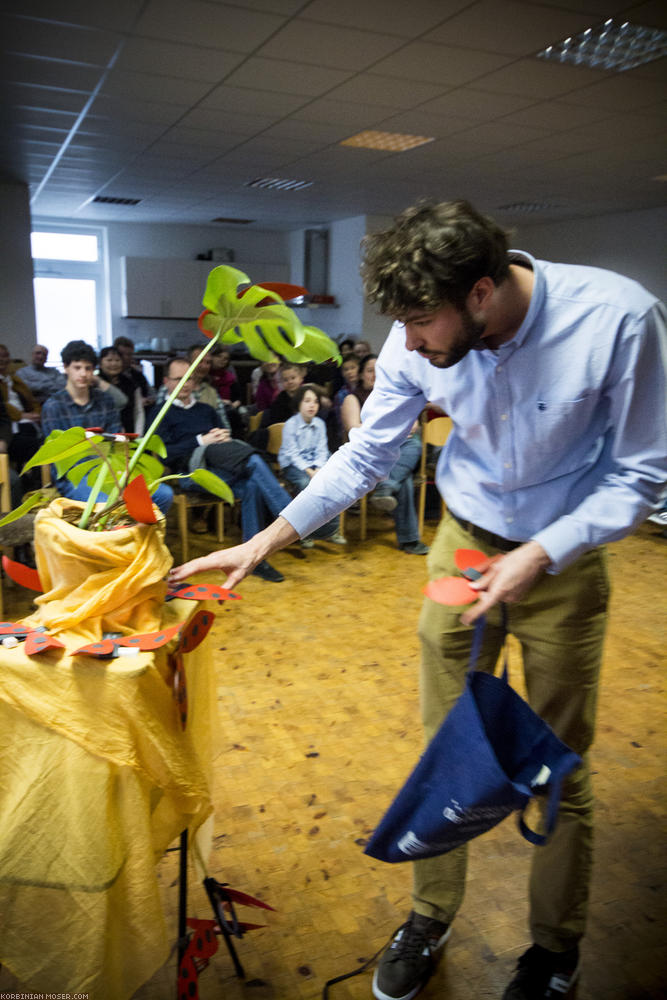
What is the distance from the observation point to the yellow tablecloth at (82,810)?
3.73 feet

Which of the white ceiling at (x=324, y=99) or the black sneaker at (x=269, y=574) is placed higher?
the white ceiling at (x=324, y=99)

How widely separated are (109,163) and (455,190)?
3609mm

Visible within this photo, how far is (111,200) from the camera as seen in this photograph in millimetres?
9133

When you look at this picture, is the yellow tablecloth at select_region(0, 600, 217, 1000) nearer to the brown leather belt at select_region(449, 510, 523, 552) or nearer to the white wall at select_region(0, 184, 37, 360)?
the brown leather belt at select_region(449, 510, 523, 552)

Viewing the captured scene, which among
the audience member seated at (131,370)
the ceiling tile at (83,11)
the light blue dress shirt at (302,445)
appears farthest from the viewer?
the audience member seated at (131,370)

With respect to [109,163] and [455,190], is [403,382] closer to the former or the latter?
[109,163]

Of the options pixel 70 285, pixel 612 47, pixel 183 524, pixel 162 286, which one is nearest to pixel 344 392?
pixel 183 524

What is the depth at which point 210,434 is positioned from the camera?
4.30 metres

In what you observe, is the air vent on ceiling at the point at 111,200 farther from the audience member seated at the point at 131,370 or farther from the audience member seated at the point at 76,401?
the audience member seated at the point at 76,401

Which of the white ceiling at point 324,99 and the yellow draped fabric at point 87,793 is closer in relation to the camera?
the yellow draped fabric at point 87,793

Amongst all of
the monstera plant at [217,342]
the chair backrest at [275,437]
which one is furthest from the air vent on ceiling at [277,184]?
the monstera plant at [217,342]

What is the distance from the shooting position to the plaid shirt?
12.5ft

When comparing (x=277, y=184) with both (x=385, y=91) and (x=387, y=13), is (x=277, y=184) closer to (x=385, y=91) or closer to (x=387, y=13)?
(x=385, y=91)

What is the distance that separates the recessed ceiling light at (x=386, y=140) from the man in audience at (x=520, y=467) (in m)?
4.94
